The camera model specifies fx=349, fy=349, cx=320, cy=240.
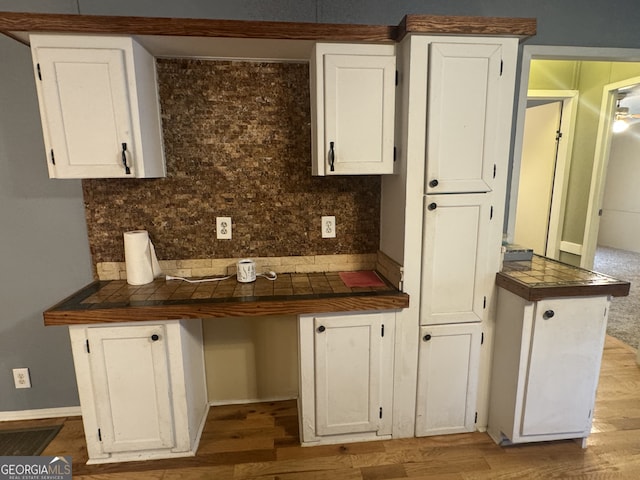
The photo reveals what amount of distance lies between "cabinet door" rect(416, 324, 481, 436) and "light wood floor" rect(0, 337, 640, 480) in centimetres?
10

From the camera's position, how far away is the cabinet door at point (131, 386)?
→ 1649 millimetres

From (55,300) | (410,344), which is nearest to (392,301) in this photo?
(410,344)

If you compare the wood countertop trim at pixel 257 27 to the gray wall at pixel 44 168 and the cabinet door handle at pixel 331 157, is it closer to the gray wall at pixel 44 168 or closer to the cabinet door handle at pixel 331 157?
the gray wall at pixel 44 168

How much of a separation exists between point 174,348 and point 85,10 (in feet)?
5.89

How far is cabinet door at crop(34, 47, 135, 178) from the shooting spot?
61.8 inches

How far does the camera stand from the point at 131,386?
1.70m

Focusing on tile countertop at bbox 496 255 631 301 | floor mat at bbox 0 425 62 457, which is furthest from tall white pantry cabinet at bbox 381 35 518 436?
floor mat at bbox 0 425 62 457

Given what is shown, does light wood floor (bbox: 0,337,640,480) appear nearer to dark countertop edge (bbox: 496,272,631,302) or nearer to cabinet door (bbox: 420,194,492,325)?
A: cabinet door (bbox: 420,194,492,325)

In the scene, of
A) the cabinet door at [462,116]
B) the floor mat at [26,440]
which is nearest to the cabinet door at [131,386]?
the floor mat at [26,440]

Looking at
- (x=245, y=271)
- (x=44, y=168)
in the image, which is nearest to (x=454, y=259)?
(x=245, y=271)

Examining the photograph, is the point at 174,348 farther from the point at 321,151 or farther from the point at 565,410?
the point at 565,410

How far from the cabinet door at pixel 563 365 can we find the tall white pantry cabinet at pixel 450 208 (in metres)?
0.24

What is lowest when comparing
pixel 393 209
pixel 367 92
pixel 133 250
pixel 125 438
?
pixel 125 438

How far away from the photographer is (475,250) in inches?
69.8
